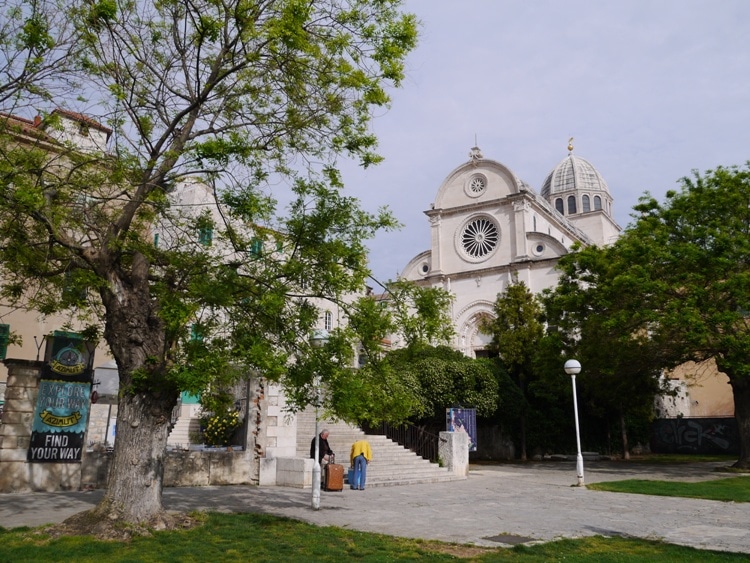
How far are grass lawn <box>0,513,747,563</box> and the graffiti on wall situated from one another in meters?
29.8

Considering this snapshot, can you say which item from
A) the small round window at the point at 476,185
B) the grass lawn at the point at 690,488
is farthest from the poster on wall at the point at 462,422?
the small round window at the point at 476,185

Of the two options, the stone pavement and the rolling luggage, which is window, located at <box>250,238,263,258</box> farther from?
the rolling luggage

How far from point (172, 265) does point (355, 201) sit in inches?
122

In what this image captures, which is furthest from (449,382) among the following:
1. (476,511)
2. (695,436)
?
(695,436)

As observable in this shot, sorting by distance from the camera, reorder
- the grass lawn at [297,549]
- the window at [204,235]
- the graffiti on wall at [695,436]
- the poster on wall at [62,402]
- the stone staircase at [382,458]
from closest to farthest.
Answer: the grass lawn at [297,549] → the window at [204,235] → the poster on wall at [62,402] → the stone staircase at [382,458] → the graffiti on wall at [695,436]

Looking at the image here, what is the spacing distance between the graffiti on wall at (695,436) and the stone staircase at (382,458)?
21.0m

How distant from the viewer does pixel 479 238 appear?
43.8 metres

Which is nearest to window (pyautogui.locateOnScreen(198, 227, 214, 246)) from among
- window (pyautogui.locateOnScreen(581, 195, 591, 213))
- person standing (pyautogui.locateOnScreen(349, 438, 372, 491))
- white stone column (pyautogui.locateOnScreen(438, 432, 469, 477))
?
person standing (pyautogui.locateOnScreen(349, 438, 372, 491))

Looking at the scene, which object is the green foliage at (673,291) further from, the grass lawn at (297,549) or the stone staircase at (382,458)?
the grass lawn at (297,549)

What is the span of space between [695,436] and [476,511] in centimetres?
2805

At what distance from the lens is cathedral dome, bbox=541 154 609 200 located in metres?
58.2

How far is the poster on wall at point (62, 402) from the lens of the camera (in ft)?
44.7

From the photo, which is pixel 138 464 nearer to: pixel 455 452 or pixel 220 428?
pixel 220 428

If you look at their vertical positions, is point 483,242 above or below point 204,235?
above
